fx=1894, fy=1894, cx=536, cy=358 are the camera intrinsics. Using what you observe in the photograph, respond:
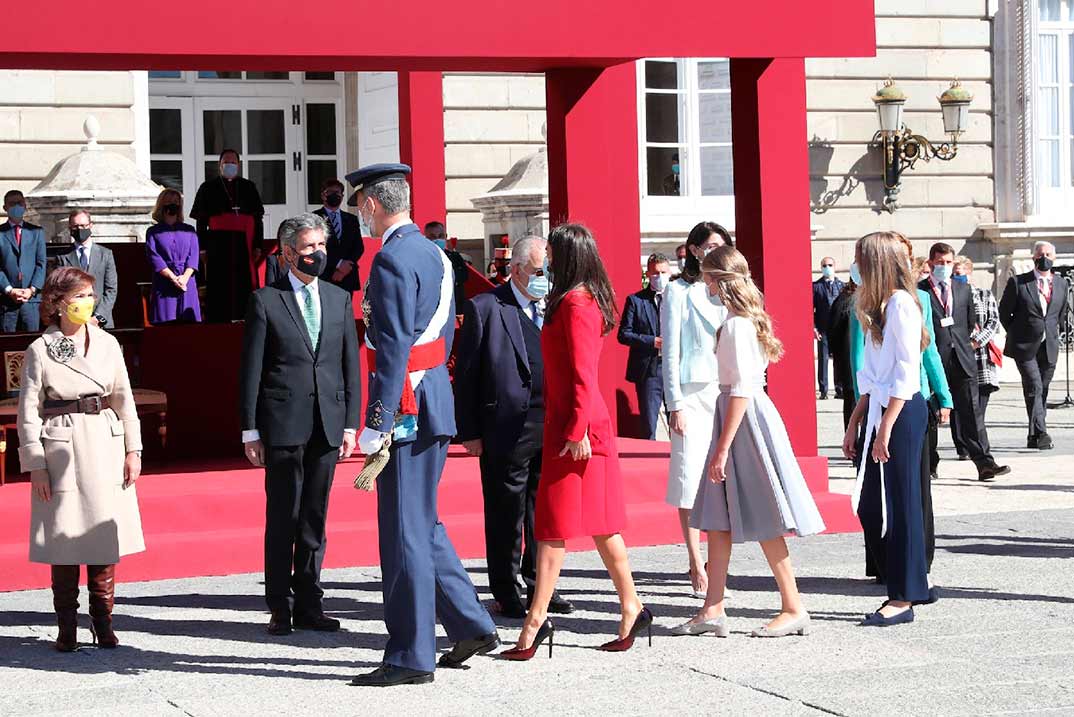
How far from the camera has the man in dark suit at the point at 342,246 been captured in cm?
1266

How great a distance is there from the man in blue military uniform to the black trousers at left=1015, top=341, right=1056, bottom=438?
945cm

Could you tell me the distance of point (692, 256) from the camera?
28.7ft

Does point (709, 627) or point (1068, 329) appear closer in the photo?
point (709, 627)

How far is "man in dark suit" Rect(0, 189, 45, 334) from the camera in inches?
547

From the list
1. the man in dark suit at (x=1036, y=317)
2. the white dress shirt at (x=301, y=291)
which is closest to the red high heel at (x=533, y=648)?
the white dress shirt at (x=301, y=291)

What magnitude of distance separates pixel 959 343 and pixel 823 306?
23.3ft

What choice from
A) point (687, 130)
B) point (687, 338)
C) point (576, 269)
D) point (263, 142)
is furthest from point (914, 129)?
point (576, 269)

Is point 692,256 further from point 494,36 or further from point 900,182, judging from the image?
point 900,182

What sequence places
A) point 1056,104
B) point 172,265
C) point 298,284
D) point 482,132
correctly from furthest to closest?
point 1056,104 → point 482,132 → point 172,265 → point 298,284

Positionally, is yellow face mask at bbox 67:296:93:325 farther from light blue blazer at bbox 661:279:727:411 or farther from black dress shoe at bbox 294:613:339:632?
light blue blazer at bbox 661:279:727:411

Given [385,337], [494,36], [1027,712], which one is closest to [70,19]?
[494,36]

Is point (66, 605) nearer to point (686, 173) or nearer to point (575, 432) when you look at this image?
point (575, 432)

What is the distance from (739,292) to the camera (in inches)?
303

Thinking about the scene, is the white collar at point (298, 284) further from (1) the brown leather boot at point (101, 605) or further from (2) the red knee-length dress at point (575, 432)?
(1) the brown leather boot at point (101, 605)
